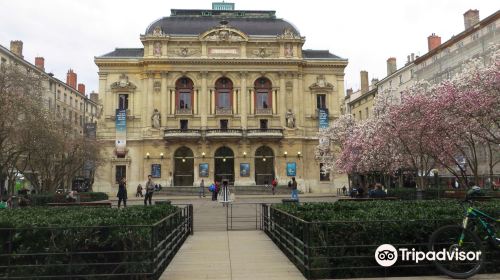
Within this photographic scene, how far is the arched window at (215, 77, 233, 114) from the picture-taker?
2603 inches

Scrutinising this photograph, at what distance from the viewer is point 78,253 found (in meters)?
8.20

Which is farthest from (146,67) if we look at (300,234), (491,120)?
(300,234)

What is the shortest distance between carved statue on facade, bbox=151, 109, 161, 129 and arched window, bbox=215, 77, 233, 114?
822 centimetres

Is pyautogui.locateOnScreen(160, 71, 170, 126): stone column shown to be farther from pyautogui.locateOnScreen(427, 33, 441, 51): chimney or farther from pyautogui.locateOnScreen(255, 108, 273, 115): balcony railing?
pyautogui.locateOnScreen(427, 33, 441, 51): chimney

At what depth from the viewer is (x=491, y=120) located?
27.9m

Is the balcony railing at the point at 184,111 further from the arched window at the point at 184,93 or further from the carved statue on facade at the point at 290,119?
the carved statue on facade at the point at 290,119

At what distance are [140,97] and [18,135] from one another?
34.5 metres

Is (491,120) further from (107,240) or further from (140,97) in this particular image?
(140,97)

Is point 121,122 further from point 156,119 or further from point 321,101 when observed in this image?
point 321,101

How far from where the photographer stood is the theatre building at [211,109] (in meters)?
63.7

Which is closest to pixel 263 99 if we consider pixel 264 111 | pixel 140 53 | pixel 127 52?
pixel 264 111

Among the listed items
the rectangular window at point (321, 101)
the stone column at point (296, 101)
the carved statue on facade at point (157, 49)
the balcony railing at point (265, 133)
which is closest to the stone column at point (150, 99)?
the carved statue on facade at point (157, 49)

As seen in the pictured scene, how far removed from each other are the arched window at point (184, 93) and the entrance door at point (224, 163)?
7672 mm

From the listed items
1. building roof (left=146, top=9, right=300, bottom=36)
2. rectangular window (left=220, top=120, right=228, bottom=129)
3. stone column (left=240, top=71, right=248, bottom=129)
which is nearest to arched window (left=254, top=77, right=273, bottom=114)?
stone column (left=240, top=71, right=248, bottom=129)
